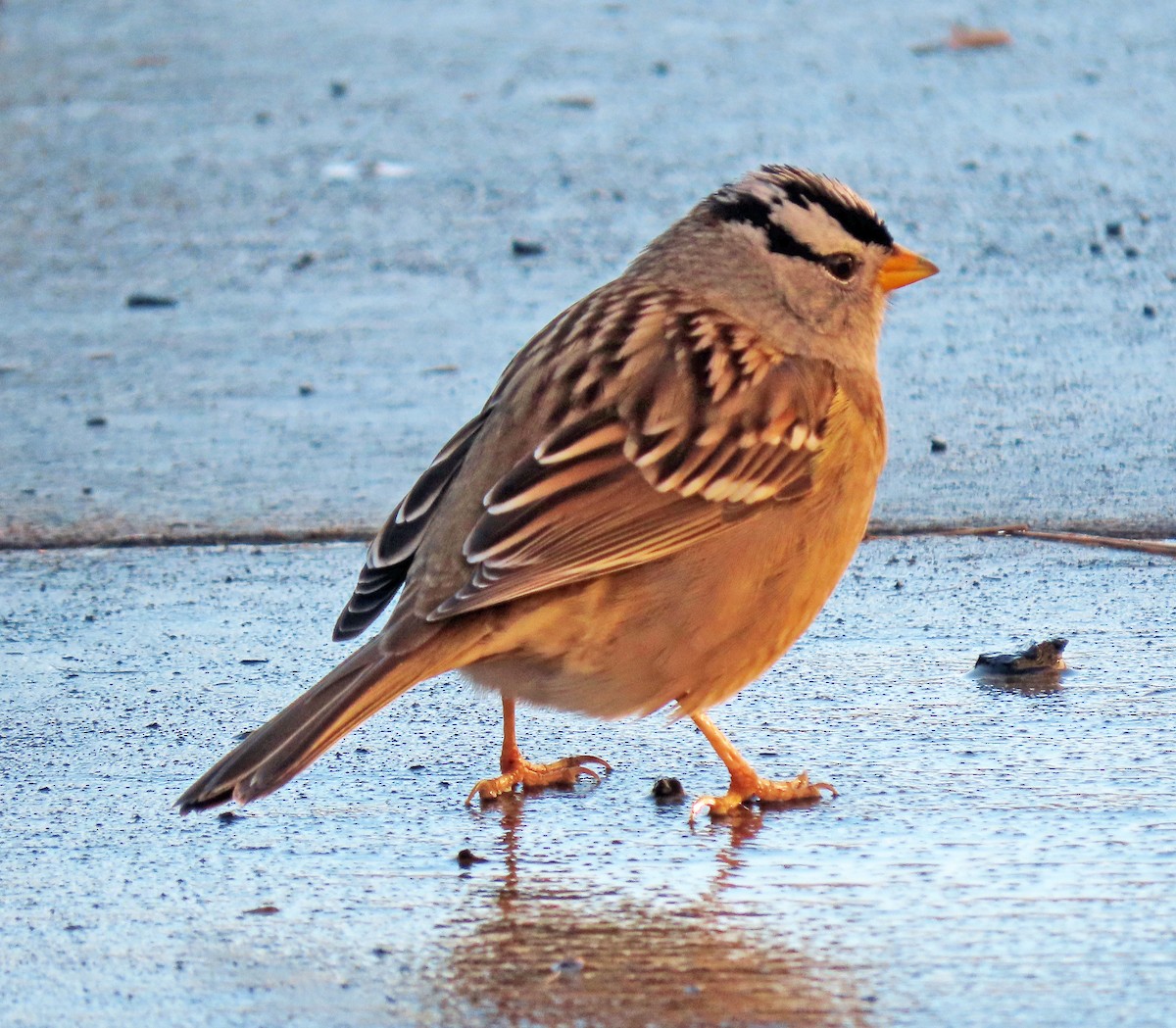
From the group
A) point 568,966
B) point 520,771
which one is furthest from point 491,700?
point 568,966

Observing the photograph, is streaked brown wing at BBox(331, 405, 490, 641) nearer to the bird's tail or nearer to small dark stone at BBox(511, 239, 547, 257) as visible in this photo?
the bird's tail

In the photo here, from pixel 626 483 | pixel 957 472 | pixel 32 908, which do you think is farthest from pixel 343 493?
pixel 32 908

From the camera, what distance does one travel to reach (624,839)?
4742mm

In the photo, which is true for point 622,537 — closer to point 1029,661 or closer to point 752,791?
point 752,791

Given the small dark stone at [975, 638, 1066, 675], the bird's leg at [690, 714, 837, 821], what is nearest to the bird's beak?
the small dark stone at [975, 638, 1066, 675]

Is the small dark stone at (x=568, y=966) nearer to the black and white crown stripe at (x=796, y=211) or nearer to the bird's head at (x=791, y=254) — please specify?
the bird's head at (x=791, y=254)

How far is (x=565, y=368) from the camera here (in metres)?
5.29

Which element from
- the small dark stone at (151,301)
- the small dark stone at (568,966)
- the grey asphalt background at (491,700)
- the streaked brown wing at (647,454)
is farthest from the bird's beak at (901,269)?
the small dark stone at (151,301)

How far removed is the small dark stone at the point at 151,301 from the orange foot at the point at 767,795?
591cm

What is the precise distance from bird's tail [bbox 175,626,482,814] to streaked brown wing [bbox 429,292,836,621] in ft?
0.38

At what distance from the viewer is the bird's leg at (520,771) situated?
504cm

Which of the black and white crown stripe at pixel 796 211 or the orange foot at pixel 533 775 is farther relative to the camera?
the black and white crown stripe at pixel 796 211

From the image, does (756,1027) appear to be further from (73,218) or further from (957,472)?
(73,218)

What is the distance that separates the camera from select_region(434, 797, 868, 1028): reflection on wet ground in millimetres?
3799
